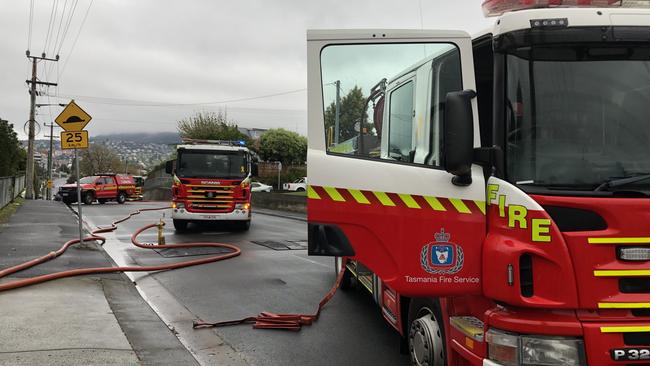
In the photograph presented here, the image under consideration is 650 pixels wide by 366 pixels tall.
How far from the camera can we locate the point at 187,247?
12344 mm

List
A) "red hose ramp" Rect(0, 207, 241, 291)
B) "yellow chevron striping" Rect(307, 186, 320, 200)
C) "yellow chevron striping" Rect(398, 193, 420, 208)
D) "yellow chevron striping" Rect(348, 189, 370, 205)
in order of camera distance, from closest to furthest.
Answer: "yellow chevron striping" Rect(398, 193, 420, 208), "yellow chevron striping" Rect(348, 189, 370, 205), "yellow chevron striping" Rect(307, 186, 320, 200), "red hose ramp" Rect(0, 207, 241, 291)

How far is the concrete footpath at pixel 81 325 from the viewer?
4.63 meters

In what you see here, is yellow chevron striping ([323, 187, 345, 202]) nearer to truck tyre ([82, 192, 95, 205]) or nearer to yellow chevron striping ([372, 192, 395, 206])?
yellow chevron striping ([372, 192, 395, 206])

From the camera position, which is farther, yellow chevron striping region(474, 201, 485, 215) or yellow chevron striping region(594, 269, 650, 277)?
yellow chevron striping region(474, 201, 485, 215)

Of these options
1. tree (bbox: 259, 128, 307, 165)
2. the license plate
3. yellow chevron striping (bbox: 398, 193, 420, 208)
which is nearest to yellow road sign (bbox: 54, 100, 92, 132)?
yellow chevron striping (bbox: 398, 193, 420, 208)

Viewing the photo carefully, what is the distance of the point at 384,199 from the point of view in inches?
140

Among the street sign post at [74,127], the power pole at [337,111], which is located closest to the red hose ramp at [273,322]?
the power pole at [337,111]

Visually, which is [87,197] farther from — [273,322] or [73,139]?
[273,322]

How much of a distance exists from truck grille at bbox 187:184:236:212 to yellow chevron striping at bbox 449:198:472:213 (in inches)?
543

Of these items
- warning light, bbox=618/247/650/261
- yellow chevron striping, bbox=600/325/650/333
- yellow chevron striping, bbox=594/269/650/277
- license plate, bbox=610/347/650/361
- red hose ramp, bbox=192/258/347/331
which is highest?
warning light, bbox=618/247/650/261

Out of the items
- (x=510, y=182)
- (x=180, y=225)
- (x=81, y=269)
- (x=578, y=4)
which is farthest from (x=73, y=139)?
(x=578, y=4)

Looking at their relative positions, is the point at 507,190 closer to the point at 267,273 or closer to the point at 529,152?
the point at 529,152

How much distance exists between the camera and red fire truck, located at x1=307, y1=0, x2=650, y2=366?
286 centimetres

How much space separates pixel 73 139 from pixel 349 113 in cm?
921
